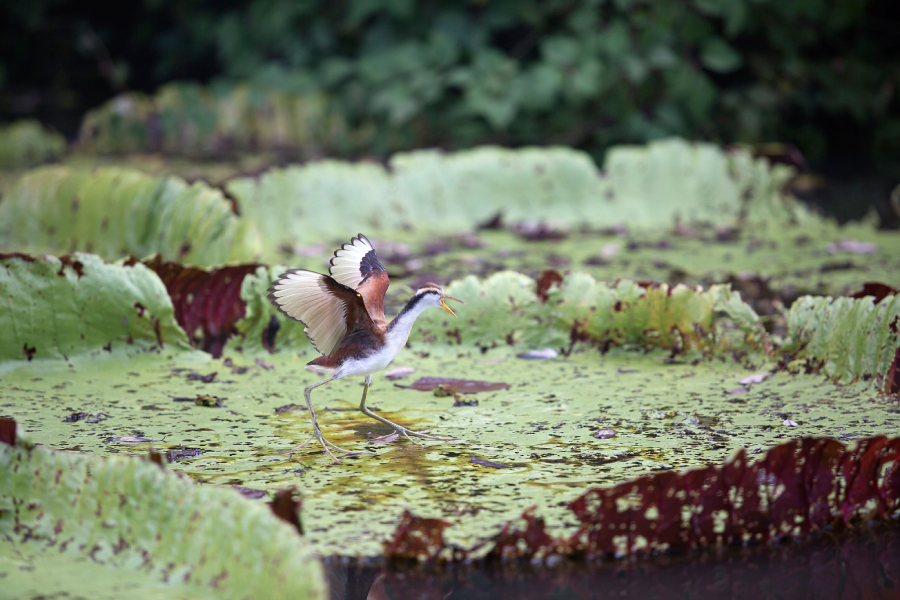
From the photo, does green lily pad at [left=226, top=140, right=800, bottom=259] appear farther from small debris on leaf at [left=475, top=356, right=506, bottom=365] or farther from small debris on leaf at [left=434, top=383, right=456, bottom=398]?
small debris on leaf at [left=434, top=383, right=456, bottom=398]

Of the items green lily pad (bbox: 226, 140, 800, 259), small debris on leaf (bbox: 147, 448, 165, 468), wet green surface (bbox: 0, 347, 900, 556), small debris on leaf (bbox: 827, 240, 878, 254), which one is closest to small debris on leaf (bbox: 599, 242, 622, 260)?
green lily pad (bbox: 226, 140, 800, 259)

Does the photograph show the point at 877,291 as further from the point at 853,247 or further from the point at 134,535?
the point at 134,535

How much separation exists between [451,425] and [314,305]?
0.38 metres

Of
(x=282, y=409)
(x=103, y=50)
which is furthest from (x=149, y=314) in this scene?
(x=103, y=50)

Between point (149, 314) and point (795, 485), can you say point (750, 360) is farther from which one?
point (149, 314)

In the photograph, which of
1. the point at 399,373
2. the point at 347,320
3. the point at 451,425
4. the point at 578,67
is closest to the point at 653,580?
the point at 451,425

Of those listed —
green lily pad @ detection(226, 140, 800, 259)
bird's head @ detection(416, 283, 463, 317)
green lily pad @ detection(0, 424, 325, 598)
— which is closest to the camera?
green lily pad @ detection(0, 424, 325, 598)

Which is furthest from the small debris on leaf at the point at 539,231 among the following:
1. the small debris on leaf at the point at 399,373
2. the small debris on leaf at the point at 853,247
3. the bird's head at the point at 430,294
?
Answer: the bird's head at the point at 430,294

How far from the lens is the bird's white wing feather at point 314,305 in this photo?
5.05 feet

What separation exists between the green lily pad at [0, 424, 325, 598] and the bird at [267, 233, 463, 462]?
0.37m

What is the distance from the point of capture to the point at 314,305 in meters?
1.61

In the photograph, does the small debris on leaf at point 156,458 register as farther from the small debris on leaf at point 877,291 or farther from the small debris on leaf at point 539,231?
the small debris on leaf at point 539,231

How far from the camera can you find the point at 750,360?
211 cm

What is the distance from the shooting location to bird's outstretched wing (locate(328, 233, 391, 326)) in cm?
172
